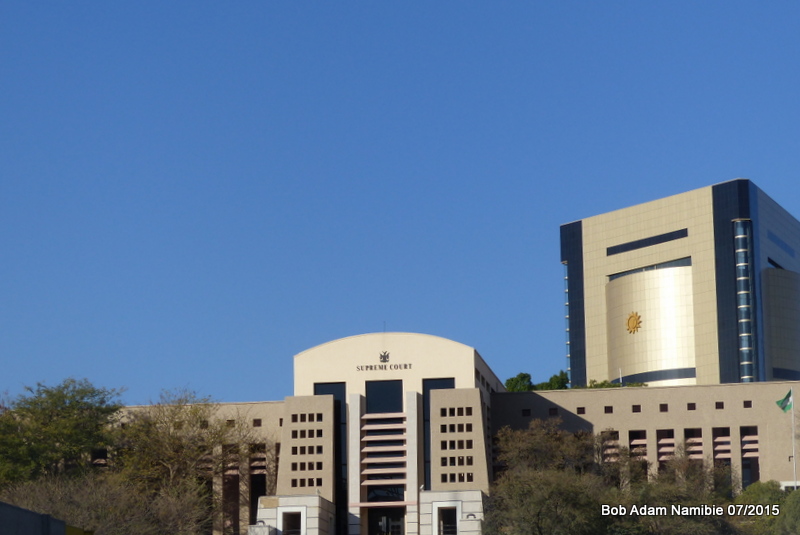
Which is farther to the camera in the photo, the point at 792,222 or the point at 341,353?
the point at 792,222

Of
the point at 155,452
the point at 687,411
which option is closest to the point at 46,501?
the point at 155,452

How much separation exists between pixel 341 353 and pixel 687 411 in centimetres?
3182

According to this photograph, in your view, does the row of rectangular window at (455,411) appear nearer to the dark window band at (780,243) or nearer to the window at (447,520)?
the window at (447,520)

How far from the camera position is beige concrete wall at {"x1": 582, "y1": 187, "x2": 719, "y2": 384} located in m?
164

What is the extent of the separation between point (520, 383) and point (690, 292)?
122 ft

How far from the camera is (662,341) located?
552 ft

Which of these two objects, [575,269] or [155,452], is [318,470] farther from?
[575,269]

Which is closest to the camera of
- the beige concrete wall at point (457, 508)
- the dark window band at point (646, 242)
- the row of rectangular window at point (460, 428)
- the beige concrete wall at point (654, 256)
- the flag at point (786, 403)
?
the beige concrete wall at point (457, 508)

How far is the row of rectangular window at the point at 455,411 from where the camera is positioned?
3927 inches

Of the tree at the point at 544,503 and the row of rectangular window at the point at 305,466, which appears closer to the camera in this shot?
the tree at the point at 544,503

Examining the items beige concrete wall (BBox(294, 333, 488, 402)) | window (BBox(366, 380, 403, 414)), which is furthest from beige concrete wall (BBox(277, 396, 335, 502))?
window (BBox(366, 380, 403, 414))

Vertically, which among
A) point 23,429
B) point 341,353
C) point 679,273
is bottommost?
point 23,429

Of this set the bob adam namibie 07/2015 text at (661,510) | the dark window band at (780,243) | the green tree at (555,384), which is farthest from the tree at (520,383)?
the bob adam namibie 07/2015 text at (661,510)

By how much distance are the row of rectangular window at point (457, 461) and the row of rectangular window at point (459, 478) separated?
87 centimetres
